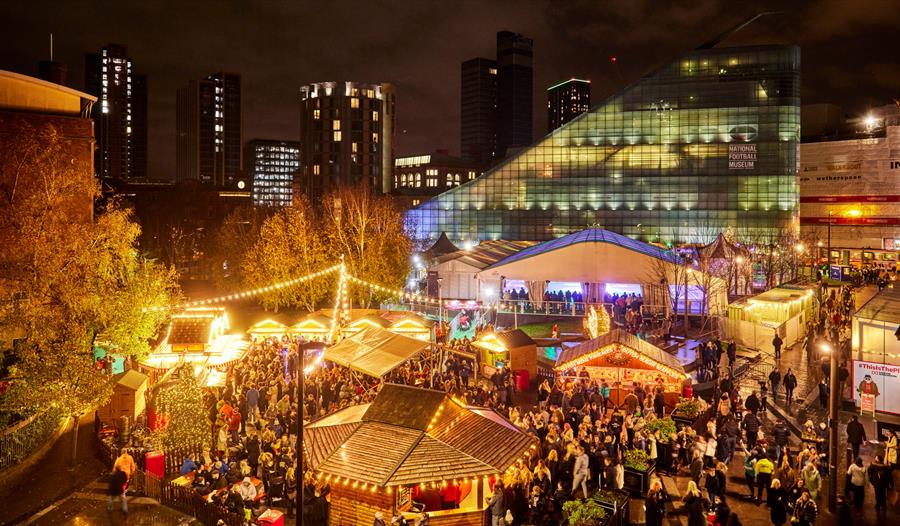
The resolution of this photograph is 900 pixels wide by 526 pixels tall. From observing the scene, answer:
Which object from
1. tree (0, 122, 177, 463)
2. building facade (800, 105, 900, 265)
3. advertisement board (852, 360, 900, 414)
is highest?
building facade (800, 105, 900, 265)

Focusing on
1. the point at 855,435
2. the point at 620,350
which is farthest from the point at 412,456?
the point at 855,435

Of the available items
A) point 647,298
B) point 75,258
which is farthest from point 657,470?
point 647,298

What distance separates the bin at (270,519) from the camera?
1077 centimetres

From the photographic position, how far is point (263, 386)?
61.1 feet

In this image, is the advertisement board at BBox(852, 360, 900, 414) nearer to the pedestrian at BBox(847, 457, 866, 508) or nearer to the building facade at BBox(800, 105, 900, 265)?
the pedestrian at BBox(847, 457, 866, 508)

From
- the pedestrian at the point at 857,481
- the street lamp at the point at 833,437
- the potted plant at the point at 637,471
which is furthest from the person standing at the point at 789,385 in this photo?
the potted plant at the point at 637,471

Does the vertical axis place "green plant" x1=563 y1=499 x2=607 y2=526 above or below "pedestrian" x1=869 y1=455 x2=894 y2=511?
above

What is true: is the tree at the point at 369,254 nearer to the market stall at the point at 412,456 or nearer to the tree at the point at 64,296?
the tree at the point at 64,296

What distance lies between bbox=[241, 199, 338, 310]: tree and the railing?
60.2ft

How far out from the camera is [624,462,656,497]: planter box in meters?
12.1

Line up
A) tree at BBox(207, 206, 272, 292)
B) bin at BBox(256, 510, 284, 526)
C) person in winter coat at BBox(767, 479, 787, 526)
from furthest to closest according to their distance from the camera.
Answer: tree at BBox(207, 206, 272, 292)
person in winter coat at BBox(767, 479, 787, 526)
bin at BBox(256, 510, 284, 526)

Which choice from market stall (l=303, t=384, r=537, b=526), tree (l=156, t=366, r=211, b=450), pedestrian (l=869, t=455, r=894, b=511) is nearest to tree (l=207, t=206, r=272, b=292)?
tree (l=156, t=366, r=211, b=450)

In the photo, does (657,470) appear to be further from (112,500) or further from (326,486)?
(112,500)

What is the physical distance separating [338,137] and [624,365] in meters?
93.0
